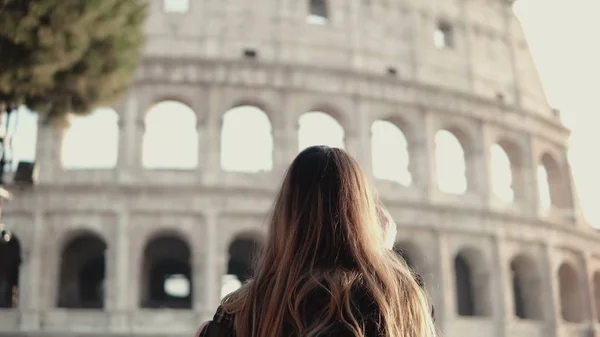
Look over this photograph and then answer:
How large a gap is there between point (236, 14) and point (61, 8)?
11.3 m

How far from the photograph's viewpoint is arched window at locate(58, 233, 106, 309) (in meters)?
20.8

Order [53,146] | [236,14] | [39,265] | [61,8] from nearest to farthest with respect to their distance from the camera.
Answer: [61,8] < [39,265] < [53,146] < [236,14]

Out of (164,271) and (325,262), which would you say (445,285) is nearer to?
(164,271)

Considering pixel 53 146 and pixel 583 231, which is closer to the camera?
pixel 53 146

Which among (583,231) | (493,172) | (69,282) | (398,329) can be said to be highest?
(493,172)

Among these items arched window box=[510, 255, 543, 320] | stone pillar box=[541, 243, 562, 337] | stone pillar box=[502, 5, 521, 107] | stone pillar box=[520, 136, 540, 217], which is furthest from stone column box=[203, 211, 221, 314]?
stone pillar box=[502, 5, 521, 107]

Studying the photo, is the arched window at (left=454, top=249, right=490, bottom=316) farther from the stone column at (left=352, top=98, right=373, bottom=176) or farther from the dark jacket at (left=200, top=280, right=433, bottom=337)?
the dark jacket at (left=200, top=280, right=433, bottom=337)

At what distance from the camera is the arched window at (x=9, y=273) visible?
21906 millimetres

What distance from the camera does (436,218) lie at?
70.1 ft

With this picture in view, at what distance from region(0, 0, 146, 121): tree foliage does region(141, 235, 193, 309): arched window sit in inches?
364

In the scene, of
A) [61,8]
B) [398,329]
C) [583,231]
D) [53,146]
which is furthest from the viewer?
[583,231]

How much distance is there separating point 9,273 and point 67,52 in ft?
45.1

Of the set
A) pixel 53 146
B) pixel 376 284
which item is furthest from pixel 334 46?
pixel 376 284

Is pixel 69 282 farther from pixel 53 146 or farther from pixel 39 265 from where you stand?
pixel 53 146
